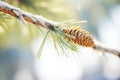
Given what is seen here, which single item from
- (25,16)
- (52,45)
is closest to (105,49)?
(25,16)

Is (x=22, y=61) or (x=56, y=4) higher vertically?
(x=56, y=4)

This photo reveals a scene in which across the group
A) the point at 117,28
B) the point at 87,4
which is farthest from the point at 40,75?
the point at 87,4

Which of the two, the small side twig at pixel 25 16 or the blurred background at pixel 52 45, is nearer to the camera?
the small side twig at pixel 25 16

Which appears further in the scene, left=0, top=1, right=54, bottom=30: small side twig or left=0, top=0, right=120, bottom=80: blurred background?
left=0, top=0, right=120, bottom=80: blurred background

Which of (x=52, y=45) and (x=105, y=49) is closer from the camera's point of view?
(x=105, y=49)

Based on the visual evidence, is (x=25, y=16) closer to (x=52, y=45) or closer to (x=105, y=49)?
(x=105, y=49)

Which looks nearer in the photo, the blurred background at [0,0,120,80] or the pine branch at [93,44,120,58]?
the pine branch at [93,44,120,58]

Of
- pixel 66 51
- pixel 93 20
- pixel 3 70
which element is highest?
pixel 93 20

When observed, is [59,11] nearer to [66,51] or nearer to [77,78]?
[66,51]
